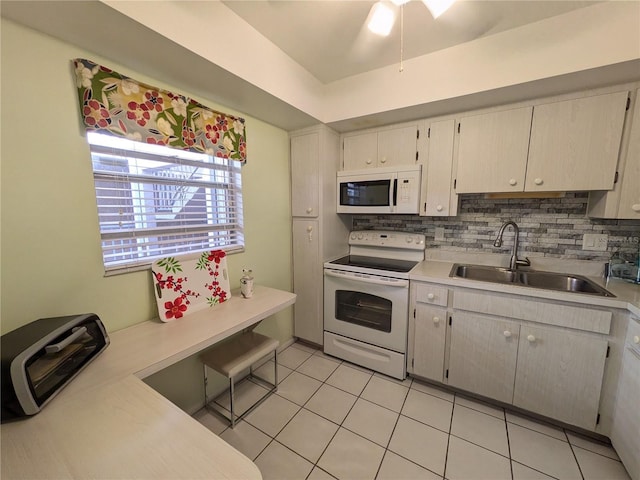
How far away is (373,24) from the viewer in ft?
3.96

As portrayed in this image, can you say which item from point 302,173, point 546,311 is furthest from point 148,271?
point 546,311

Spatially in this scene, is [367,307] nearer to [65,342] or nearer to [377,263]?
[377,263]

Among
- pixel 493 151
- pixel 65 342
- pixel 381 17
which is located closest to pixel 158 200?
pixel 65 342

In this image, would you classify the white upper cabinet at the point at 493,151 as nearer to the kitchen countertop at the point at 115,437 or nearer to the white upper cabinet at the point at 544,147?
the white upper cabinet at the point at 544,147

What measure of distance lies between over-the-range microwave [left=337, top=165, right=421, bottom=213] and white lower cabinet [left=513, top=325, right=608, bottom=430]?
1188 millimetres

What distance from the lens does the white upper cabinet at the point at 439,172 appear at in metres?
2.01

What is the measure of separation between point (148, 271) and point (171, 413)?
36.2 inches

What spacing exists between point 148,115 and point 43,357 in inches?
48.2

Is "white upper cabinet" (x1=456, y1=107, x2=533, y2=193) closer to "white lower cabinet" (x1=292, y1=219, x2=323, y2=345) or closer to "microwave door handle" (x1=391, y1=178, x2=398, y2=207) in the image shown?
"microwave door handle" (x1=391, y1=178, x2=398, y2=207)

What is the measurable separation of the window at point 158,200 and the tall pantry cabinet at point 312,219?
2.05 feet

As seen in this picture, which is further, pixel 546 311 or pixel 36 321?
pixel 546 311

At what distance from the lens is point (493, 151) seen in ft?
6.09

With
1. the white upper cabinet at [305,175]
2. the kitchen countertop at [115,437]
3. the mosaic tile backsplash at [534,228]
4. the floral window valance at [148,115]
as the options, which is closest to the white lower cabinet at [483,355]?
the mosaic tile backsplash at [534,228]

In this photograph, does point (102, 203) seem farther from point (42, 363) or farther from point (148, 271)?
point (42, 363)
